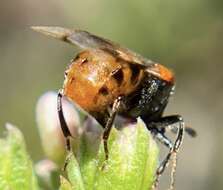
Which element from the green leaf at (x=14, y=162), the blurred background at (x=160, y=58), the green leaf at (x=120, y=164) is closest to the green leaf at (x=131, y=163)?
the green leaf at (x=120, y=164)

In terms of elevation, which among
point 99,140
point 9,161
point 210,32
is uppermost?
point 210,32

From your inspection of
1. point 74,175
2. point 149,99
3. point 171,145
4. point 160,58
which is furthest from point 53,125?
point 160,58

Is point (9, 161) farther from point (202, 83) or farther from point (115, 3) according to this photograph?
point (202, 83)

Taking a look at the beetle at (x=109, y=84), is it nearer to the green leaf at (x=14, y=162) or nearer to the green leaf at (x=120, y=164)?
the green leaf at (x=120, y=164)

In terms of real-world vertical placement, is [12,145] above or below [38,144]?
above

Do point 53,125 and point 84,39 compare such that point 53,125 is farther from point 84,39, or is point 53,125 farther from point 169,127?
point 84,39

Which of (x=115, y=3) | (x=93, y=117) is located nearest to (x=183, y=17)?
(x=115, y=3)

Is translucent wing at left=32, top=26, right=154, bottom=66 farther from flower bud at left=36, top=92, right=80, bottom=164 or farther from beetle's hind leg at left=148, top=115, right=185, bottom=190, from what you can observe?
flower bud at left=36, top=92, right=80, bottom=164
